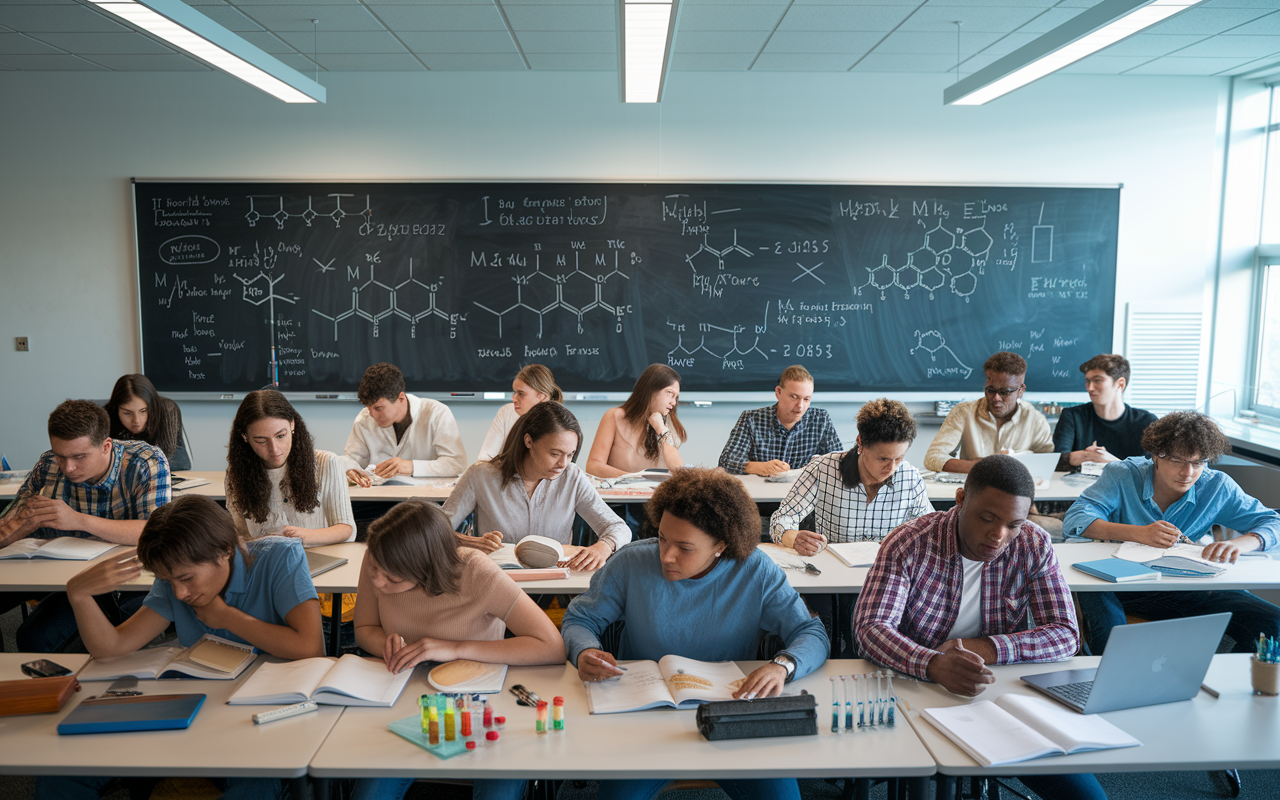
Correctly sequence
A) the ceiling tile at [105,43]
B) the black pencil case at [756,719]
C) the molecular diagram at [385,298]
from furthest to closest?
the molecular diagram at [385,298]
the ceiling tile at [105,43]
the black pencil case at [756,719]

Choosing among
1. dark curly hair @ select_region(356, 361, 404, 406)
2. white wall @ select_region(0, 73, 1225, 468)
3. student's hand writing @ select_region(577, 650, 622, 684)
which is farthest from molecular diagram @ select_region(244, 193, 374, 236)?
student's hand writing @ select_region(577, 650, 622, 684)

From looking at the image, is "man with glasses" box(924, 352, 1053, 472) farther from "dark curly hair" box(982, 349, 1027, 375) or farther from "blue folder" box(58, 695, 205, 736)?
"blue folder" box(58, 695, 205, 736)

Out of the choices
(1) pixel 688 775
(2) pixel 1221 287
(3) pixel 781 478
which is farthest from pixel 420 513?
(2) pixel 1221 287

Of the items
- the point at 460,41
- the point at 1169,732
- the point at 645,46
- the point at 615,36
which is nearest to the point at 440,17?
the point at 460,41

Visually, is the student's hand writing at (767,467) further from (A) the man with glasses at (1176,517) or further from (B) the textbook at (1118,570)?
(B) the textbook at (1118,570)

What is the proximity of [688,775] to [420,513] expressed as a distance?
2.87ft

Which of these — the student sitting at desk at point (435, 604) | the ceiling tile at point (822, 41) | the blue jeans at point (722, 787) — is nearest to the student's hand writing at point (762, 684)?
the blue jeans at point (722, 787)

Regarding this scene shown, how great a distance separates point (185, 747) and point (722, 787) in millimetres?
1114

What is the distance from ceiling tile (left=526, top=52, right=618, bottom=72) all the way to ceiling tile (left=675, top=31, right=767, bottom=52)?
19.0 inches

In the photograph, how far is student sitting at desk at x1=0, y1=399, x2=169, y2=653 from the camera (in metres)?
2.75

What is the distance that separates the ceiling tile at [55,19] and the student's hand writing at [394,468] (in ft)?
8.76

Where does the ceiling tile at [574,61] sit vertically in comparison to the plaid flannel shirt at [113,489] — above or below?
above

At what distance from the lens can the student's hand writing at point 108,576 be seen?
6.56 ft

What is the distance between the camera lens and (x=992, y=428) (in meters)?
4.56
